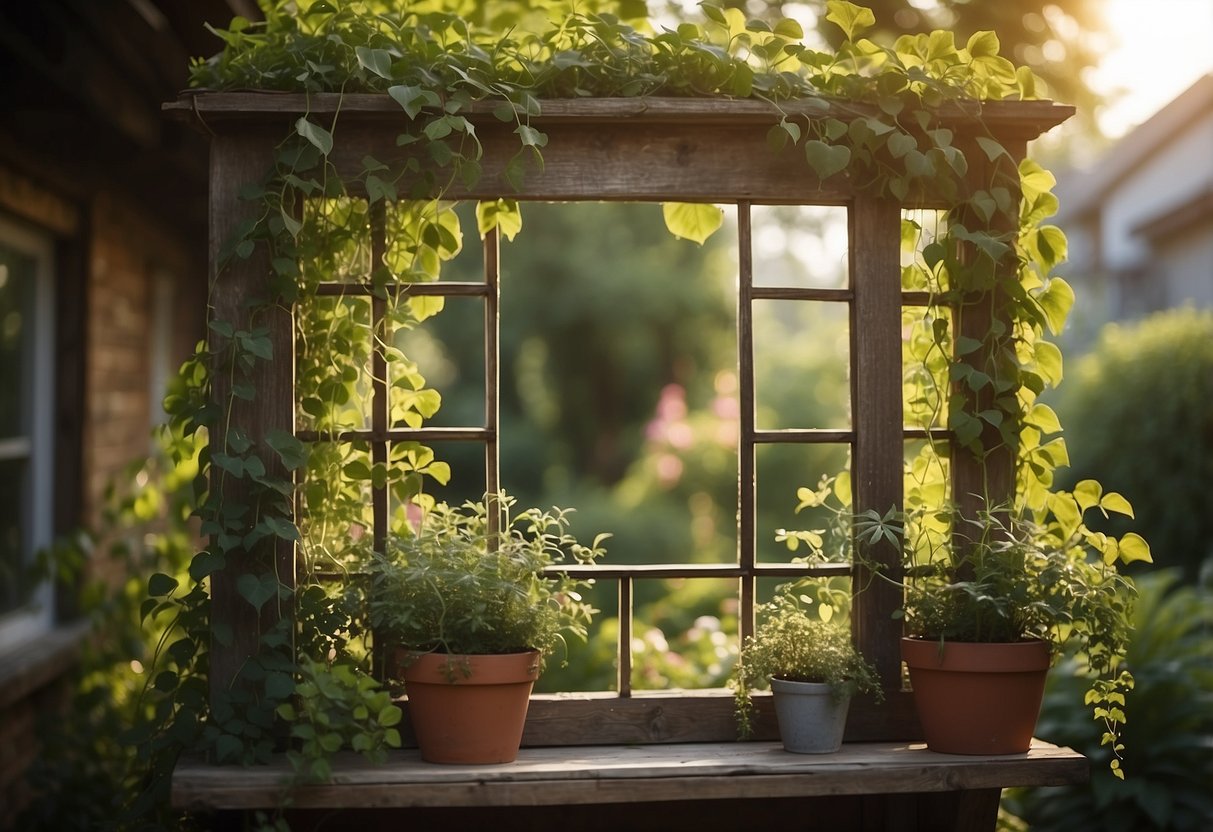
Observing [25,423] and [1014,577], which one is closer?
[1014,577]

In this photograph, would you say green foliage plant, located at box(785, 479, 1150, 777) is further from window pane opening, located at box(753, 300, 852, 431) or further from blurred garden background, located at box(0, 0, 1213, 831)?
window pane opening, located at box(753, 300, 852, 431)

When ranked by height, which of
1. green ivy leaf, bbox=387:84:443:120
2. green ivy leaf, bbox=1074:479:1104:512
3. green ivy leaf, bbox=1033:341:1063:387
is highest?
green ivy leaf, bbox=387:84:443:120

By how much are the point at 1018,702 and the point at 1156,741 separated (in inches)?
71.2

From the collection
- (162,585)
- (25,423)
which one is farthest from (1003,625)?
(25,423)

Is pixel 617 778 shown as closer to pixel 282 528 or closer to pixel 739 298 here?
pixel 282 528

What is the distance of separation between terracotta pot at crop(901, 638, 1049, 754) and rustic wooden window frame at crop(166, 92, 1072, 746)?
13cm

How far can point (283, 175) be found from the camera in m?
2.15

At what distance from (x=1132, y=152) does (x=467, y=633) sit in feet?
39.1

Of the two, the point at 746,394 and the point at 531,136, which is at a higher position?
the point at 531,136

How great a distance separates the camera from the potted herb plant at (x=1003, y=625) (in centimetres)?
216

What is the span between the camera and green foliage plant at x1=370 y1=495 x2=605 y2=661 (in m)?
2.11

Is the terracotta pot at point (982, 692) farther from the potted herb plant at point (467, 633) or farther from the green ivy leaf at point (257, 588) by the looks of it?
the green ivy leaf at point (257, 588)

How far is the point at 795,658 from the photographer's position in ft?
7.30

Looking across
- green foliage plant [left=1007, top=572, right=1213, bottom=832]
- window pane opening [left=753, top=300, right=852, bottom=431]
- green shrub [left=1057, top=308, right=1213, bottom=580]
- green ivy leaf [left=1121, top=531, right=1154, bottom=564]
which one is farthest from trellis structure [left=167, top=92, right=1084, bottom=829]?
window pane opening [left=753, top=300, right=852, bottom=431]
